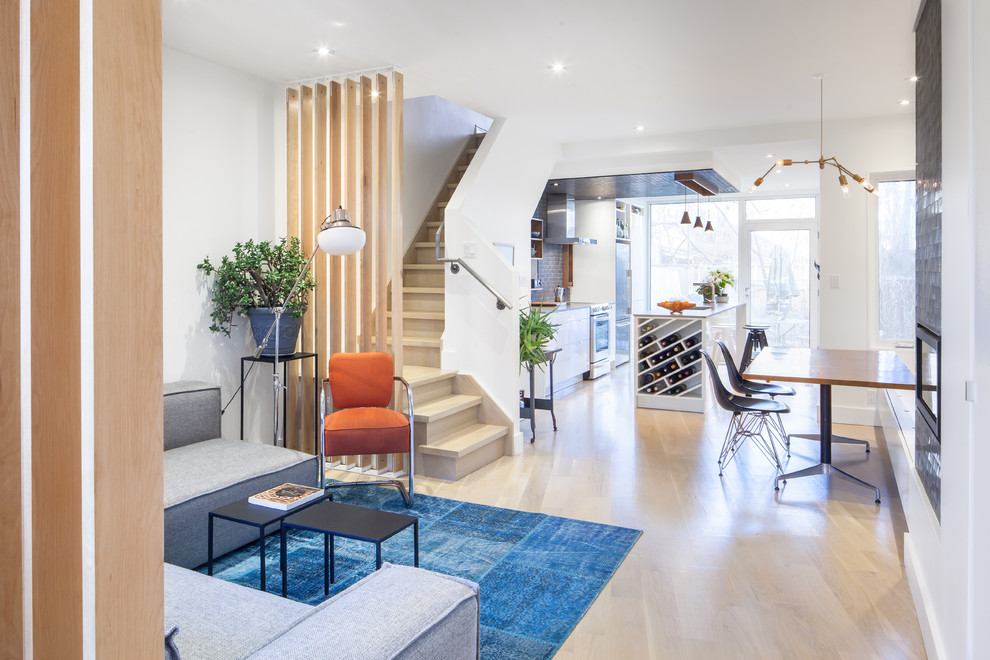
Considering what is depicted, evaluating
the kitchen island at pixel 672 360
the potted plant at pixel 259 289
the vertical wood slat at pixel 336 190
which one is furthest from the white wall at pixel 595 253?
the potted plant at pixel 259 289

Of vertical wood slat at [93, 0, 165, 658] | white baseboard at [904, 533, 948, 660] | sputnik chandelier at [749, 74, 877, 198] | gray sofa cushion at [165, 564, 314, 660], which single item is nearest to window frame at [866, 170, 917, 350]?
sputnik chandelier at [749, 74, 877, 198]

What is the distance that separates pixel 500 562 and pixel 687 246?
8902 millimetres

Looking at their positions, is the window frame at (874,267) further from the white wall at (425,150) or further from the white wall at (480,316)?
the white wall at (425,150)

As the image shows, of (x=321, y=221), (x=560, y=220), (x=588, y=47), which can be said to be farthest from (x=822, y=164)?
(x=560, y=220)

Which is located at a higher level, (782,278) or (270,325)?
(782,278)

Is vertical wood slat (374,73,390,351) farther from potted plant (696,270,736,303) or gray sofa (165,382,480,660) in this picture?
potted plant (696,270,736,303)

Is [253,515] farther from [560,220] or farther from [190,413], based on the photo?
[560,220]

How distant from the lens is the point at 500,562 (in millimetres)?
3201

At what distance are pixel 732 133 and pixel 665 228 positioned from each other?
4.83 meters

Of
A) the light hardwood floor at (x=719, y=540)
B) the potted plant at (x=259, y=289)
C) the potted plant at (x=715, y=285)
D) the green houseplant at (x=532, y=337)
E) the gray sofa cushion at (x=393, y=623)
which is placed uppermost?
the potted plant at (x=715, y=285)

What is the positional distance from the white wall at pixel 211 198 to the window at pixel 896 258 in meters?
5.05

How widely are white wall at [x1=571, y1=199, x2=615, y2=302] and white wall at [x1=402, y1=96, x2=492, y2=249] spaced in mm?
2788

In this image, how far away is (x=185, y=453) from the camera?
3.57 meters

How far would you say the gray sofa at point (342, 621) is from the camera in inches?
59.7
